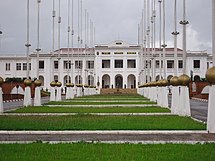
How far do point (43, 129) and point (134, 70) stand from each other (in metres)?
104

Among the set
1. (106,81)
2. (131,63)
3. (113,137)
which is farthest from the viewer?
(106,81)

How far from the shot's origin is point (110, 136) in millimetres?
13383

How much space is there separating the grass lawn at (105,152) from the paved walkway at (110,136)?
1.11 meters

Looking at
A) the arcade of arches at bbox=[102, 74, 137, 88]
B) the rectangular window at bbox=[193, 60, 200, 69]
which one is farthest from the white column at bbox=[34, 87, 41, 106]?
the rectangular window at bbox=[193, 60, 200, 69]

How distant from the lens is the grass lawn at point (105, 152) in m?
9.08

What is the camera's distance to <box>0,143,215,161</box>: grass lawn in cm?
908

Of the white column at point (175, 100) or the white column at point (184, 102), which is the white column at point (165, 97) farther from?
the white column at point (184, 102)

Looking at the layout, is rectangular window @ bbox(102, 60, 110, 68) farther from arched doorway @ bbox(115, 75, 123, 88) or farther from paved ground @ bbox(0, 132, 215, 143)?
paved ground @ bbox(0, 132, 215, 143)

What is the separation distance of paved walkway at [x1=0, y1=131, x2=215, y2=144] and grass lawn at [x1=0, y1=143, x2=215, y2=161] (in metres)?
1.11

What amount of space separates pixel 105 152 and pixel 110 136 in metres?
3.46

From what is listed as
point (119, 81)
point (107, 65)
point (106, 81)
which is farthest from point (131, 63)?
point (106, 81)

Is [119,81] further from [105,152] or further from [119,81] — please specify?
[105,152]

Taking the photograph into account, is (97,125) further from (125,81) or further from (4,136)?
(125,81)

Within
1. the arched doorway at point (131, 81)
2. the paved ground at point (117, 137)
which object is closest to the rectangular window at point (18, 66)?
the arched doorway at point (131, 81)
